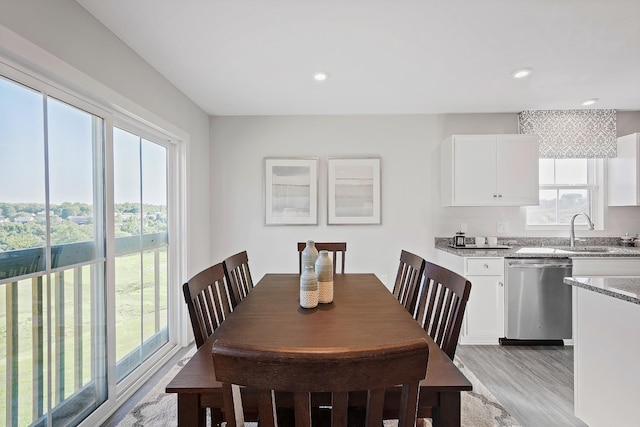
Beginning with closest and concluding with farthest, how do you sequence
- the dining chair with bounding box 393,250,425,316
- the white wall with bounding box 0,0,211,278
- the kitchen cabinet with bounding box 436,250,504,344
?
the white wall with bounding box 0,0,211,278 < the dining chair with bounding box 393,250,425,316 < the kitchen cabinet with bounding box 436,250,504,344

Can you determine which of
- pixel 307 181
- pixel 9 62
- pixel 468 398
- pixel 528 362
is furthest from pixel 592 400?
pixel 9 62

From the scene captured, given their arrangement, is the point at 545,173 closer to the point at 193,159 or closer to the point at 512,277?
the point at 512,277

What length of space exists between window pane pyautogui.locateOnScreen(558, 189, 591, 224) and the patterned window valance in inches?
17.5

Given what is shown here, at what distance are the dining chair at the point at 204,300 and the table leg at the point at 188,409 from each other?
0.29m

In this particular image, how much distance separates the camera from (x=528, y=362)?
9.23 ft

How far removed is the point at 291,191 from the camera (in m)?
3.72

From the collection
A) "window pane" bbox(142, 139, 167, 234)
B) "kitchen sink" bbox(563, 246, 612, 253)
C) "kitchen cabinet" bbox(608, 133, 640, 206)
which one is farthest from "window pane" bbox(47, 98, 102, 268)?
"kitchen cabinet" bbox(608, 133, 640, 206)

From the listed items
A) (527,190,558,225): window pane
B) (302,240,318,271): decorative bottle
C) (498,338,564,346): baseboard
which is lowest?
(498,338,564,346): baseboard

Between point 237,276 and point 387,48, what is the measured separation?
185cm

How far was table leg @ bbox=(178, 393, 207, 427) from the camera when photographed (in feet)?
3.13

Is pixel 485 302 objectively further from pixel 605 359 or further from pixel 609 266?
pixel 605 359

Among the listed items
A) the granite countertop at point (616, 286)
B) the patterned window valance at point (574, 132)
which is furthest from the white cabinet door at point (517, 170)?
the granite countertop at point (616, 286)

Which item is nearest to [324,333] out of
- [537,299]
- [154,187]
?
[154,187]

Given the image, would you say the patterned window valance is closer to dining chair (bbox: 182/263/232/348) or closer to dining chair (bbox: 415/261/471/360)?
dining chair (bbox: 415/261/471/360)
